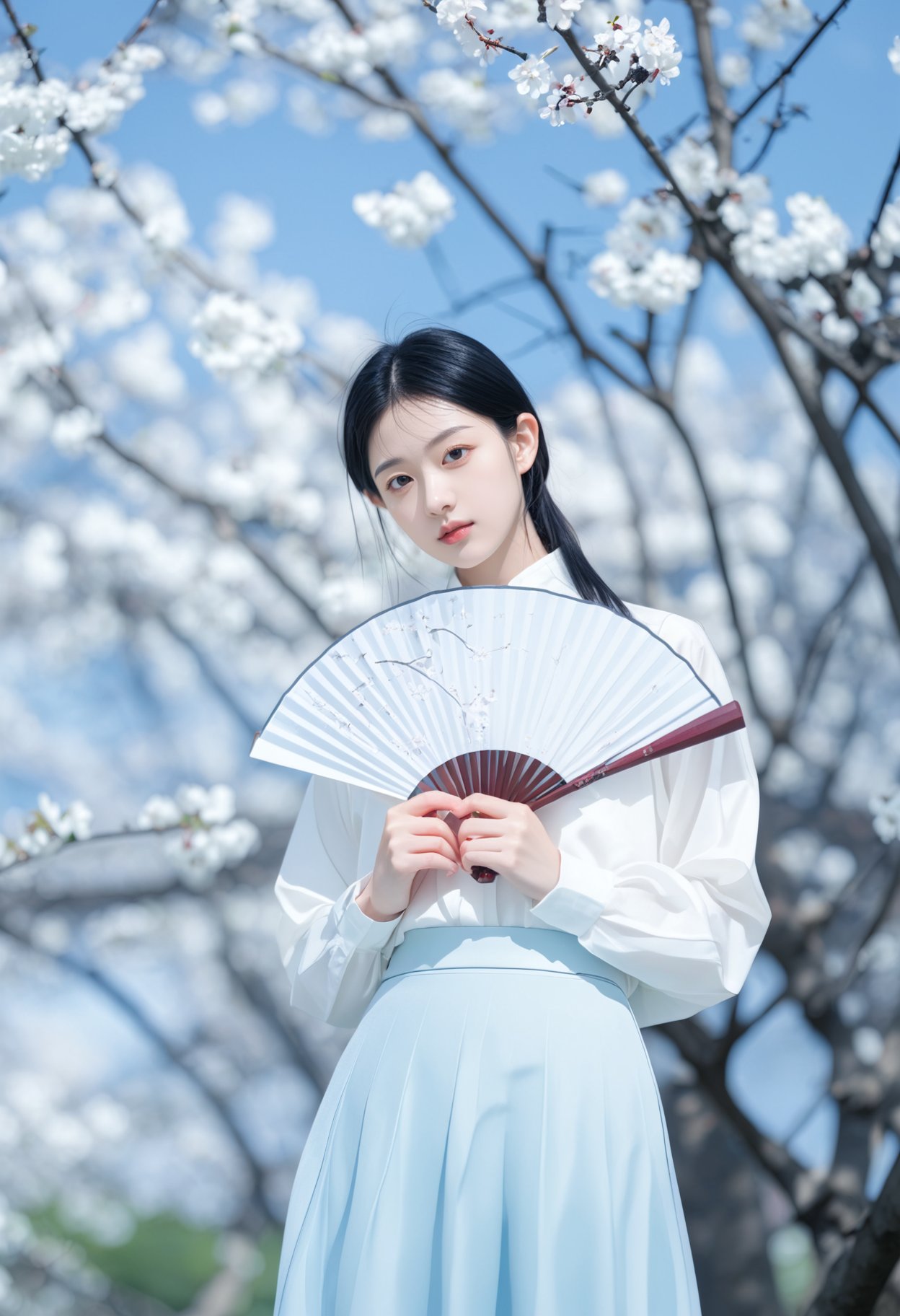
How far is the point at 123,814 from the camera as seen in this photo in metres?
5.23

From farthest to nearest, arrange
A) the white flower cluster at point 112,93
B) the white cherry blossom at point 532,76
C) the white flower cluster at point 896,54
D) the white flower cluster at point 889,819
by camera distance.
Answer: the white flower cluster at point 112,93, the white flower cluster at point 889,819, the white flower cluster at point 896,54, the white cherry blossom at point 532,76

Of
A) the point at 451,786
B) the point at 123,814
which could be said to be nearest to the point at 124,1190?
the point at 123,814

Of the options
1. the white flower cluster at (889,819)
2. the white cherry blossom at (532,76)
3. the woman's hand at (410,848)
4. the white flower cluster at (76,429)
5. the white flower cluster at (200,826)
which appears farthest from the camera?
the white flower cluster at (76,429)

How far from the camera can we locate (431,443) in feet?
4.82

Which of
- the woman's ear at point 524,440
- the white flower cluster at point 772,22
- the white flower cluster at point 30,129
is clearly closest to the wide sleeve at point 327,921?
the woman's ear at point 524,440

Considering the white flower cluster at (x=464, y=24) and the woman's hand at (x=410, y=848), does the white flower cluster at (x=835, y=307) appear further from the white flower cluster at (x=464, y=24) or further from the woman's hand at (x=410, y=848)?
the woman's hand at (x=410, y=848)

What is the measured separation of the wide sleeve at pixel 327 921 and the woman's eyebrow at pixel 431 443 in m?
0.40

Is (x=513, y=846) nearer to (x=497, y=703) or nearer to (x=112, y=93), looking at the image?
(x=497, y=703)

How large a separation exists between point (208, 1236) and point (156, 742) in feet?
6.65

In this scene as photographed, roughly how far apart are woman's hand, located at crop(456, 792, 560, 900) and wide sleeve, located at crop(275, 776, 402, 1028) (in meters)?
0.16

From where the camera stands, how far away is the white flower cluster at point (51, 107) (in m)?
2.19

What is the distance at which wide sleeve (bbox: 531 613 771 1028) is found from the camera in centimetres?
127

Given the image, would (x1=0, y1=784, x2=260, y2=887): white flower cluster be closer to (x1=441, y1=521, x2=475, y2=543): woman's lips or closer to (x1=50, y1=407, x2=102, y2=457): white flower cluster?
(x1=50, y1=407, x2=102, y2=457): white flower cluster

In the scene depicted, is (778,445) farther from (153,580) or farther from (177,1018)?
(177,1018)
